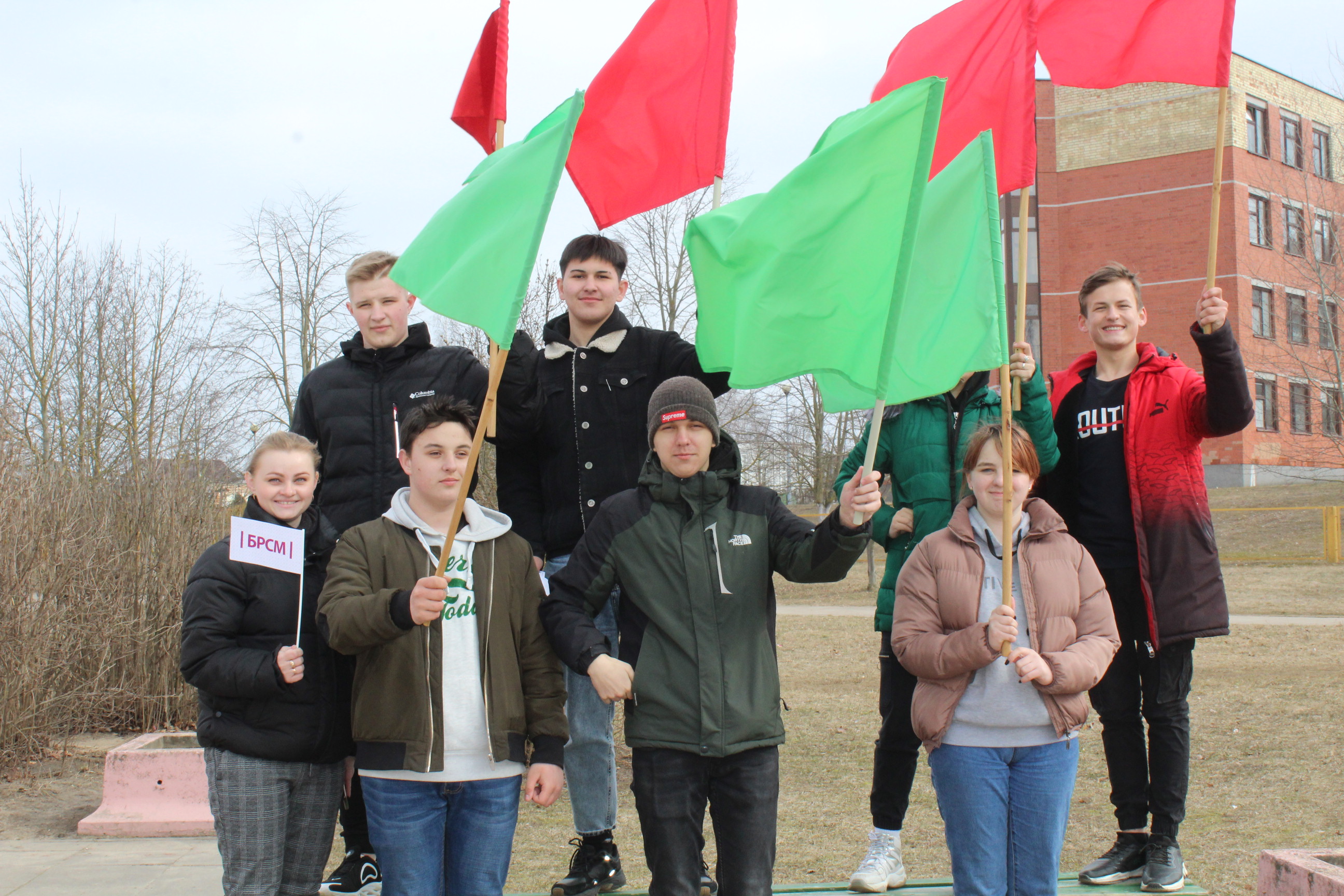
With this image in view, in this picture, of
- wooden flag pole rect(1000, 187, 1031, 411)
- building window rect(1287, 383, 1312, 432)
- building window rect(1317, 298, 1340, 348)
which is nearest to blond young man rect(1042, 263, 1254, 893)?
wooden flag pole rect(1000, 187, 1031, 411)

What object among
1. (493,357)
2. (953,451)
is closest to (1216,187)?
(953,451)

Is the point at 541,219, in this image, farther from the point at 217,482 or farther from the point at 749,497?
the point at 217,482

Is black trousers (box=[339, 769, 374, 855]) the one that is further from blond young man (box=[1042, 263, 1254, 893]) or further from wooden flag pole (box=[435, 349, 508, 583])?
→ blond young man (box=[1042, 263, 1254, 893])

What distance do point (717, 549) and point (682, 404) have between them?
1.58ft

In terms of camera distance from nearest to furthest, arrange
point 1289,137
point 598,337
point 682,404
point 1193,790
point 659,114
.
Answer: point 682,404, point 598,337, point 659,114, point 1193,790, point 1289,137

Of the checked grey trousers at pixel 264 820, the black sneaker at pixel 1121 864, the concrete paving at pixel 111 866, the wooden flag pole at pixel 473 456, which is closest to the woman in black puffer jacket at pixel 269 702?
the checked grey trousers at pixel 264 820

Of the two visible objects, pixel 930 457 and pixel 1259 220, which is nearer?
pixel 930 457

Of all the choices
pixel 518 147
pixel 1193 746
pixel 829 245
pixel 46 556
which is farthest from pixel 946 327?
pixel 46 556

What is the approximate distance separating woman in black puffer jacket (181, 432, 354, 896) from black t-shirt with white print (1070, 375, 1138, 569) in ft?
9.52

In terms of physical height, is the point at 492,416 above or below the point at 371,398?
below

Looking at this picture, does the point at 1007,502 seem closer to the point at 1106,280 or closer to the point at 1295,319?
the point at 1106,280

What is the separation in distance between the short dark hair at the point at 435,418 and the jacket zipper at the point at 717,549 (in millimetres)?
815

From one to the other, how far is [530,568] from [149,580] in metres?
5.67

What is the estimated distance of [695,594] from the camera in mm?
3576
